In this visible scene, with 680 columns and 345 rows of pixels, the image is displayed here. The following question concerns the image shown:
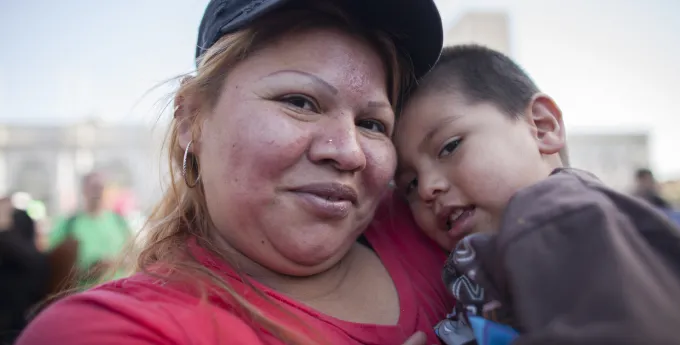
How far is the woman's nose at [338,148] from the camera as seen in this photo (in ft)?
3.59

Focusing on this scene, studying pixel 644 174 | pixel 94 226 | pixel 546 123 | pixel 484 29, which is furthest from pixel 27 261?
pixel 644 174

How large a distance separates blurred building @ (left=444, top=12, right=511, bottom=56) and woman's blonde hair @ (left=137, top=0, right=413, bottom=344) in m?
3.86

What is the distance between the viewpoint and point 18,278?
3072 millimetres

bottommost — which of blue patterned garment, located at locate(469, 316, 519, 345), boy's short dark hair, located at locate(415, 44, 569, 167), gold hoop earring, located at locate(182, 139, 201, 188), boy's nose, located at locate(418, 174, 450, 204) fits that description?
blue patterned garment, located at locate(469, 316, 519, 345)

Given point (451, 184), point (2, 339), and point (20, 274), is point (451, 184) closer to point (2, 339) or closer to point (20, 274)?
point (2, 339)

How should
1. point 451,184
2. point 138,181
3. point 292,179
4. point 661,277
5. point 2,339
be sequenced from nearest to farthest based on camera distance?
point 661,277
point 292,179
point 451,184
point 2,339
point 138,181

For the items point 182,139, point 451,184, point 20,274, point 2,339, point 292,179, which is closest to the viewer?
point 292,179

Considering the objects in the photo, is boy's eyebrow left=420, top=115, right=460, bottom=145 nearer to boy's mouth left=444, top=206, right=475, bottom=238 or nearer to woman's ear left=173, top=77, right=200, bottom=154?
boy's mouth left=444, top=206, right=475, bottom=238

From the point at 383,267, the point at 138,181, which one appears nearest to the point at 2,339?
the point at 383,267

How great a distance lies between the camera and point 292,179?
3.54ft

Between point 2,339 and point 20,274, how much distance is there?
0.50 meters

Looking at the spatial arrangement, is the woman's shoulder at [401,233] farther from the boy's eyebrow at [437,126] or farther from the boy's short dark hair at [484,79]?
the boy's short dark hair at [484,79]

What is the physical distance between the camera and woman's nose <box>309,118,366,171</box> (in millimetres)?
1093

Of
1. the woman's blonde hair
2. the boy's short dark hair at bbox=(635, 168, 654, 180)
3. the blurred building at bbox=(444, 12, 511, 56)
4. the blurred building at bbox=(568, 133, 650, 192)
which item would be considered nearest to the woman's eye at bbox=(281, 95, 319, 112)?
the woman's blonde hair
